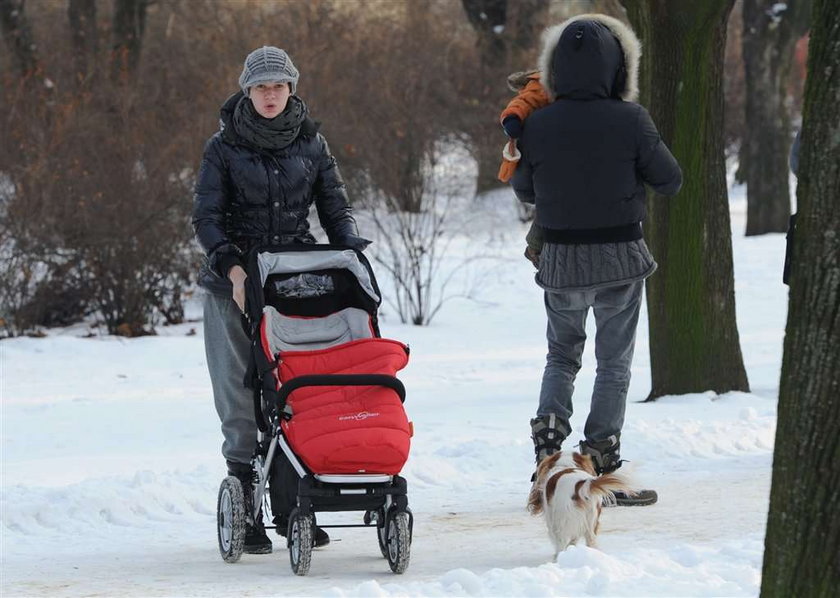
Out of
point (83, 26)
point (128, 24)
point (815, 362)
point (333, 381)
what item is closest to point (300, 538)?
point (333, 381)

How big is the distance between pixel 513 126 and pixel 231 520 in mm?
1962

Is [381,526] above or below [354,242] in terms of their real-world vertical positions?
below

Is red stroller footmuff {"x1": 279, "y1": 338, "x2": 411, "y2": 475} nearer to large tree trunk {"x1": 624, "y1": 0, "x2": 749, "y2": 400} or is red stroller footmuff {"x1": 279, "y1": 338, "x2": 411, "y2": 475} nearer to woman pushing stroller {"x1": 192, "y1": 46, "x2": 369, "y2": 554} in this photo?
woman pushing stroller {"x1": 192, "y1": 46, "x2": 369, "y2": 554}

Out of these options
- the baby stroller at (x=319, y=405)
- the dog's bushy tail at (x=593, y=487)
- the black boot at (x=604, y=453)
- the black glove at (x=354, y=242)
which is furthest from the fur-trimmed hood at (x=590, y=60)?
the dog's bushy tail at (x=593, y=487)

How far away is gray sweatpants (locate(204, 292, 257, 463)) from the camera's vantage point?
5.85 meters

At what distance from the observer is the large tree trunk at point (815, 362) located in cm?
342

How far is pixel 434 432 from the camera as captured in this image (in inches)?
340

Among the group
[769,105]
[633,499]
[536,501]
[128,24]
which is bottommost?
[633,499]

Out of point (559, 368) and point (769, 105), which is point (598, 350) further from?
point (769, 105)

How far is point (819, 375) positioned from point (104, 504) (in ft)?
13.9

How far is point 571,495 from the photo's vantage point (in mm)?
5277

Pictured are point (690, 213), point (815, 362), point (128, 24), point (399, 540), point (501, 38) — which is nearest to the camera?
point (815, 362)

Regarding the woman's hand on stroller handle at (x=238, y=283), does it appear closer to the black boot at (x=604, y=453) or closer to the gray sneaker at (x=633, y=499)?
the black boot at (x=604, y=453)

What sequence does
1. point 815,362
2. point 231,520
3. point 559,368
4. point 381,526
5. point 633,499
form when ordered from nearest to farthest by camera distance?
1. point 815,362
2. point 381,526
3. point 231,520
4. point 559,368
5. point 633,499
